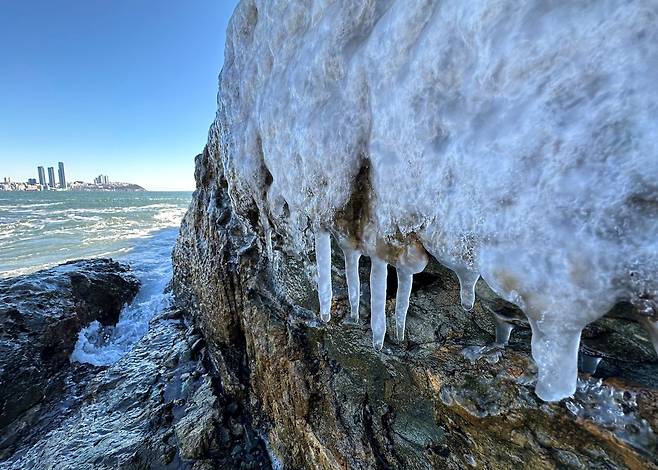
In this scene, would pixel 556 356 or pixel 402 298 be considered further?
pixel 402 298

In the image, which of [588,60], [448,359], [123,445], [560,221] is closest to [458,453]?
[448,359]

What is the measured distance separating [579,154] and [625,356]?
1.53 m

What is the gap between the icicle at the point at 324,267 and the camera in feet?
8.90

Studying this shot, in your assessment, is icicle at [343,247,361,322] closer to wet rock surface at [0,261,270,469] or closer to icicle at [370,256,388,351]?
icicle at [370,256,388,351]

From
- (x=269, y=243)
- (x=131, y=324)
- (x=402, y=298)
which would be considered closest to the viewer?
(x=402, y=298)

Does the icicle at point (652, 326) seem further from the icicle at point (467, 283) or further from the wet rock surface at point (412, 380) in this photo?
the icicle at point (467, 283)

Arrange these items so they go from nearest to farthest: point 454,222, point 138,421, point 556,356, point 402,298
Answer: point 556,356, point 454,222, point 402,298, point 138,421

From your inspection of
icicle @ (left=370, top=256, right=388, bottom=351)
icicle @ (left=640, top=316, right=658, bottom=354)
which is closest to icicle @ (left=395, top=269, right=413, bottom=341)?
icicle @ (left=370, top=256, right=388, bottom=351)

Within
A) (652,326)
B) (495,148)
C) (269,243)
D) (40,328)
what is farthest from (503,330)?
(40,328)

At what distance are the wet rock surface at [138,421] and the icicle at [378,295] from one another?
8.73 ft

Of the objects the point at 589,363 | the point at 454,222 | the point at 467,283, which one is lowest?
the point at 589,363

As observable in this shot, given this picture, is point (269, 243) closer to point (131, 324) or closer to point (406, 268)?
point (406, 268)

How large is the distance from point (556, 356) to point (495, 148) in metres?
1.02

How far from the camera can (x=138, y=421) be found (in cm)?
433
